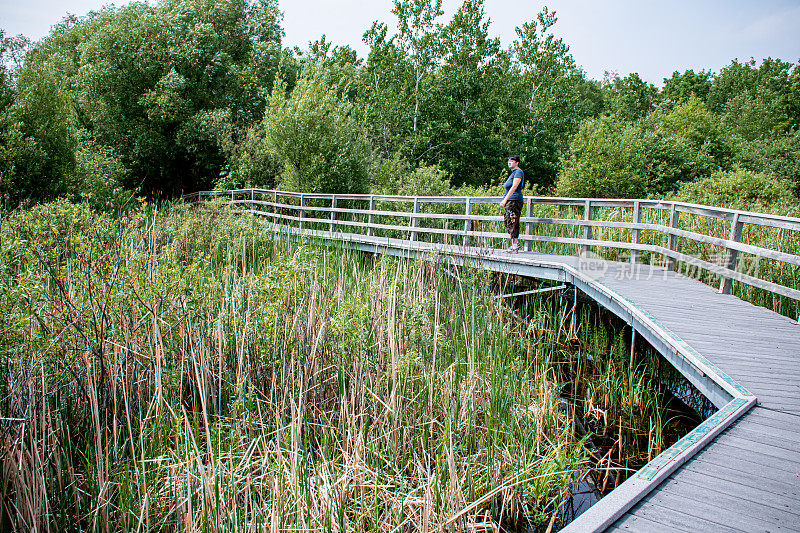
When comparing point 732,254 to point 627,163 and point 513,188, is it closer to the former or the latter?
point 513,188

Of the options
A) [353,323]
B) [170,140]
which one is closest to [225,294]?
[353,323]

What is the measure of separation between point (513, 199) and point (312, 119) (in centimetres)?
953

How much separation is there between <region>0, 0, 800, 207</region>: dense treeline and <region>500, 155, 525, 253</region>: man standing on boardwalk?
7217 mm

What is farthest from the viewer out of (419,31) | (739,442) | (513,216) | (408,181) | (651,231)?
(419,31)

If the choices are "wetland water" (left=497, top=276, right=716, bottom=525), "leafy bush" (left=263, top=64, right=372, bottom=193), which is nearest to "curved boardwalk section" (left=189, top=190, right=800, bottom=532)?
"wetland water" (left=497, top=276, right=716, bottom=525)

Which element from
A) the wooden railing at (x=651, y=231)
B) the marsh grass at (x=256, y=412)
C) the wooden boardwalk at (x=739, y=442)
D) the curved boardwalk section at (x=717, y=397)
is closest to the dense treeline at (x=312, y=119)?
the wooden railing at (x=651, y=231)

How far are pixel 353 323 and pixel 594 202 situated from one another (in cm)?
559

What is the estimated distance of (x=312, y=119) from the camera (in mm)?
16031

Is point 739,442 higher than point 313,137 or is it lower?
lower

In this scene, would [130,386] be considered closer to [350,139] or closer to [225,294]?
[225,294]

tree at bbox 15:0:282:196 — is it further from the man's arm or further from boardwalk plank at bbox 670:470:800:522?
A: boardwalk plank at bbox 670:470:800:522

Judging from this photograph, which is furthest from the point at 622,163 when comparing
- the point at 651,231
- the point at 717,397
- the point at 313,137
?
the point at 717,397

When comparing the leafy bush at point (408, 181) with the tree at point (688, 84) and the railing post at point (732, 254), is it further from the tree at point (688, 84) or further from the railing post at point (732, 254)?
the tree at point (688, 84)

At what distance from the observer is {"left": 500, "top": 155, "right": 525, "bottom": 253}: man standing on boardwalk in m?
8.23
